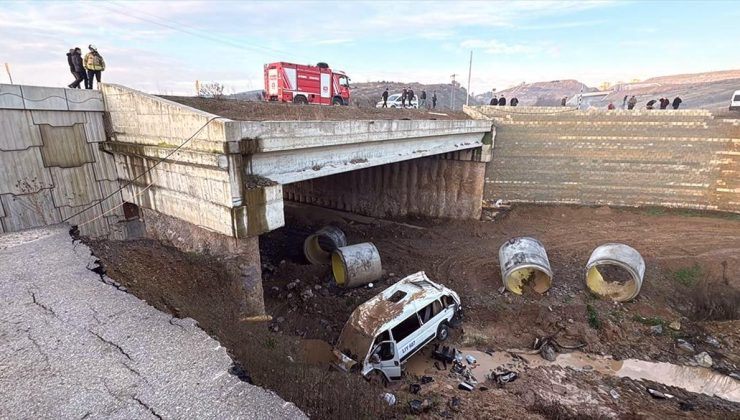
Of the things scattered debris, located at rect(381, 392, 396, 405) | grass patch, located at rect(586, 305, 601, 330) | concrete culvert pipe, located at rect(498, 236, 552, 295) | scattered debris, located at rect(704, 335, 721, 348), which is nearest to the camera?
scattered debris, located at rect(381, 392, 396, 405)

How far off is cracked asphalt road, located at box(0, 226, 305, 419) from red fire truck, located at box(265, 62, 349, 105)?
1659 centimetres

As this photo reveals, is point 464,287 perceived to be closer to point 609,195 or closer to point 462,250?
point 462,250

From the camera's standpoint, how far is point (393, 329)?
291 inches

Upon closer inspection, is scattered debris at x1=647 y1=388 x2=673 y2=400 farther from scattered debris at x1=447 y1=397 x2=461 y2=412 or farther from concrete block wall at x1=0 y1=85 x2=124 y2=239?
concrete block wall at x1=0 y1=85 x2=124 y2=239

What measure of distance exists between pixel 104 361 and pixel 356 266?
729 centimetres

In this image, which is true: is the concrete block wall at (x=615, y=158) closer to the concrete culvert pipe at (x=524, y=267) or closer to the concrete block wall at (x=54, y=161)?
the concrete culvert pipe at (x=524, y=267)

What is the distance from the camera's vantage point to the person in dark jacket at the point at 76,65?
9.45 meters

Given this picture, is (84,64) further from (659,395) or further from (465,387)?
(659,395)

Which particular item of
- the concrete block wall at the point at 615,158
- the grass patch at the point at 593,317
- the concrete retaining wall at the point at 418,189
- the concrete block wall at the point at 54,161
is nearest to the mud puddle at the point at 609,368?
the grass patch at the point at 593,317

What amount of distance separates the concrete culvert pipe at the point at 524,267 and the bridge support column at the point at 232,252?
7.31m

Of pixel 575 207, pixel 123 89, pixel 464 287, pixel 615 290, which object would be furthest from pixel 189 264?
pixel 575 207

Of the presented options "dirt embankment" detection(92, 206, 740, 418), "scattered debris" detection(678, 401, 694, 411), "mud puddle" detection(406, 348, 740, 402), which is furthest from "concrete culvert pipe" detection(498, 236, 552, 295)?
"scattered debris" detection(678, 401, 694, 411)

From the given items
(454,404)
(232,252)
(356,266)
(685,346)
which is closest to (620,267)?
(685,346)

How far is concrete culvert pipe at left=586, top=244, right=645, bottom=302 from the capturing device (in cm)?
1016
